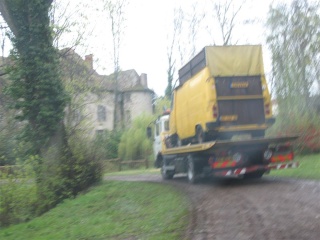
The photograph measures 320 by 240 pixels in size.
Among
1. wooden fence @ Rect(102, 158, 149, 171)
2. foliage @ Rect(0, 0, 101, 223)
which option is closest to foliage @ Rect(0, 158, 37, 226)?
foliage @ Rect(0, 0, 101, 223)

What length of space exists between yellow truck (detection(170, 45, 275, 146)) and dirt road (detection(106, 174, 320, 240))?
2116 millimetres

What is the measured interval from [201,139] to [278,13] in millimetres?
10698

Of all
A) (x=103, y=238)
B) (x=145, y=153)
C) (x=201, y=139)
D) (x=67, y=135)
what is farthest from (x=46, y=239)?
(x=145, y=153)

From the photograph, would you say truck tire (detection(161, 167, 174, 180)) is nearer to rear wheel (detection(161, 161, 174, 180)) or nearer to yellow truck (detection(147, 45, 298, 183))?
rear wheel (detection(161, 161, 174, 180))

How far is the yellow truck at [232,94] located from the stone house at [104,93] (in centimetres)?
722

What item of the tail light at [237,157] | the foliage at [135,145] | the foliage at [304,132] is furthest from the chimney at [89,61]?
the tail light at [237,157]

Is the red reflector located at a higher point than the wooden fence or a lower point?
higher

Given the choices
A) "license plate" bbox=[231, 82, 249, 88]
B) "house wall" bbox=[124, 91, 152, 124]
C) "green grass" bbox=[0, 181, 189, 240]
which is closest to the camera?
"green grass" bbox=[0, 181, 189, 240]

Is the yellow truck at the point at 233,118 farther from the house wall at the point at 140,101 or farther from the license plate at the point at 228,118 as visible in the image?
the house wall at the point at 140,101

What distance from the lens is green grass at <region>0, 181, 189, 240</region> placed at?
8.73m

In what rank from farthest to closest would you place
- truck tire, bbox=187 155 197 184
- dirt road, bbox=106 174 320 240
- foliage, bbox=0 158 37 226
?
1. truck tire, bbox=187 155 197 184
2. foliage, bbox=0 158 37 226
3. dirt road, bbox=106 174 320 240

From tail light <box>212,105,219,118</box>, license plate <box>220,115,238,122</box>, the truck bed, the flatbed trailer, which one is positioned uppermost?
tail light <box>212,105,219,118</box>

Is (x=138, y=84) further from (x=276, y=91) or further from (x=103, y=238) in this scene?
(x=103, y=238)

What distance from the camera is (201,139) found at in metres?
15.2
